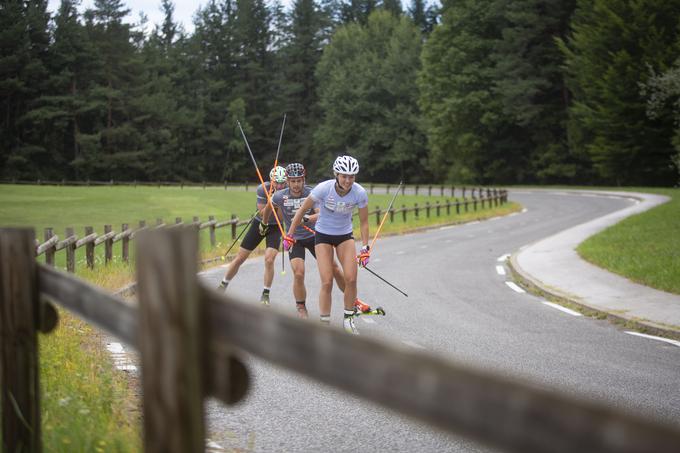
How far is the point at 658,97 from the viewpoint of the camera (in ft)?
94.7

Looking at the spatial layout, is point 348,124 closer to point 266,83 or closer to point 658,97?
point 266,83

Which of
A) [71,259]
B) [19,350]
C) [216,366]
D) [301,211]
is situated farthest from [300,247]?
[216,366]

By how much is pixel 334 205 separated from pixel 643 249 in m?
11.4

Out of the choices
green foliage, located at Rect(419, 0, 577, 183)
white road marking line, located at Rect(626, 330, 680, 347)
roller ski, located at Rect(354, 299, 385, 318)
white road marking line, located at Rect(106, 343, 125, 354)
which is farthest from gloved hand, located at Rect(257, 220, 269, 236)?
green foliage, located at Rect(419, 0, 577, 183)

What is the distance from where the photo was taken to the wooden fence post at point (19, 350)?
3670 millimetres

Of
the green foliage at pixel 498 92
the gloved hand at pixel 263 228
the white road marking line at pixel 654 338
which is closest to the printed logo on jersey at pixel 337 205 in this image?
the gloved hand at pixel 263 228

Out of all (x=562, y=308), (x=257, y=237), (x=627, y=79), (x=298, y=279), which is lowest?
(x=562, y=308)

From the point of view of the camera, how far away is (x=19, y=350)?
12.1ft

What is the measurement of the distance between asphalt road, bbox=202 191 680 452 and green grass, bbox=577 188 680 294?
219cm

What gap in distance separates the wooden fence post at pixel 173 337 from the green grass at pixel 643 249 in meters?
11.3

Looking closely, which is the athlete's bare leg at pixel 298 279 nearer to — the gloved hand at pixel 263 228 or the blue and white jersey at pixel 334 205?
the blue and white jersey at pixel 334 205

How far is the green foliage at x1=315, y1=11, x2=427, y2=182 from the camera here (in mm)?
79312

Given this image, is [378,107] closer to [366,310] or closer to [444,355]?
[366,310]

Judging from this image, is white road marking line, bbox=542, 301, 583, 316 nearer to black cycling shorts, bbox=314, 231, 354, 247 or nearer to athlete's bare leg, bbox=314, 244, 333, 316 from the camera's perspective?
black cycling shorts, bbox=314, 231, 354, 247
